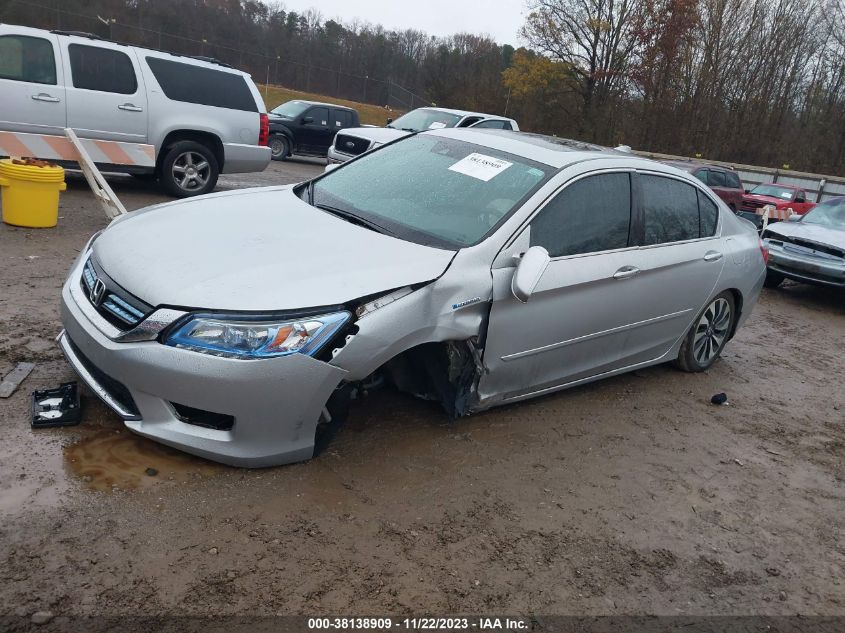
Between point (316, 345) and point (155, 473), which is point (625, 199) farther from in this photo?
point (155, 473)

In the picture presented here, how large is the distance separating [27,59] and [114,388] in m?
7.12

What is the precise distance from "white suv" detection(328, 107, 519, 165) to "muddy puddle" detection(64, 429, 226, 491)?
9995mm

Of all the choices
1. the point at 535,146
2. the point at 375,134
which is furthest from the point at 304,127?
the point at 535,146

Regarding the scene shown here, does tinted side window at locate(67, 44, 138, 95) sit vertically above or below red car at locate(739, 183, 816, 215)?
above

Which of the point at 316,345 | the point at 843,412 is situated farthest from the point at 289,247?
the point at 843,412

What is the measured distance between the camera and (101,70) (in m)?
9.06

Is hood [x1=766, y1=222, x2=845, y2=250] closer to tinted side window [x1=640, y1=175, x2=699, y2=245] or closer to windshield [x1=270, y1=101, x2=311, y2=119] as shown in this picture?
tinted side window [x1=640, y1=175, x2=699, y2=245]

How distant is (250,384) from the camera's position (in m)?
3.02

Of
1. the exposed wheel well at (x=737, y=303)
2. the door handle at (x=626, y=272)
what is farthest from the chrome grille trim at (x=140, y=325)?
the exposed wheel well at (x=737, y=303)

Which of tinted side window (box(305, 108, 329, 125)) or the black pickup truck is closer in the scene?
the black pickup truck

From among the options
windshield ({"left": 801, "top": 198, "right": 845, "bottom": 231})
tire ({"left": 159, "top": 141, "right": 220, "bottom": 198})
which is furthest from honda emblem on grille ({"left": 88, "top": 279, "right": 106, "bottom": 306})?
windshield ({"left": 801, "top": 198, "right": 845, "bottom": 231})

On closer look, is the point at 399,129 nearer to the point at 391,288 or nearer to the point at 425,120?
the point at 425,120

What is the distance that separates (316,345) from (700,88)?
4018 cm

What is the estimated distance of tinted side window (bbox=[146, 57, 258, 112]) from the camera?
31.4 feet
